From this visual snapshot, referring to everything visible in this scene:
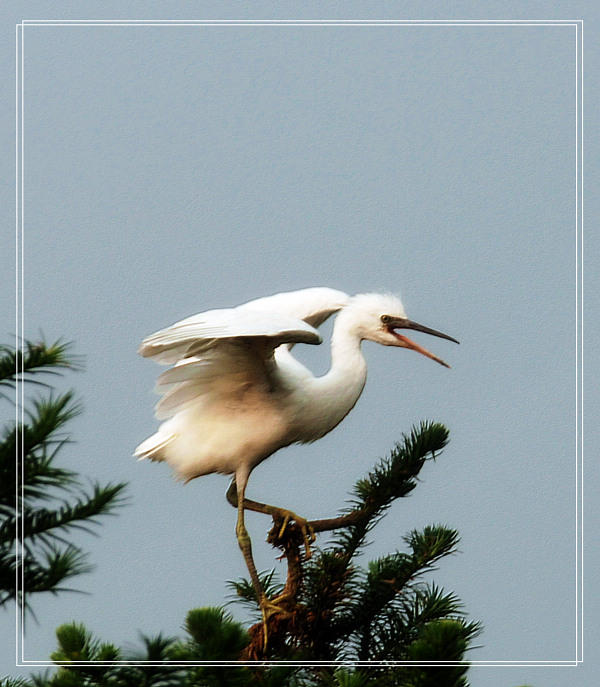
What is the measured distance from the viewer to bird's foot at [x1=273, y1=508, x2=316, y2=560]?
2174 mm

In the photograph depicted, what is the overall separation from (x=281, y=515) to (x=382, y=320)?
0.44 m

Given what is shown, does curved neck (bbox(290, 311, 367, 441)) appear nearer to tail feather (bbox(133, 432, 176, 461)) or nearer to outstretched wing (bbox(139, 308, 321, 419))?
outstretched wing (bbox(139, 308, 321, 419))

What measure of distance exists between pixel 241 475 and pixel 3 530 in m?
0.50

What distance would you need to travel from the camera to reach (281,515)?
221cm

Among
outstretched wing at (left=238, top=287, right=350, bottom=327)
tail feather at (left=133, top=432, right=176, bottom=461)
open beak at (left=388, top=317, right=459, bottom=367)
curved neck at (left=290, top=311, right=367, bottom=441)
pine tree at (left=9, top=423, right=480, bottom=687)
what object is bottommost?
pine tree at (left=9, top=423, right=480, bottom=687)

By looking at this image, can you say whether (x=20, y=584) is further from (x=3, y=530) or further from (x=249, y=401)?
(x=249, y=401)

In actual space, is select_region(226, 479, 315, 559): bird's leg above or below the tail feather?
below

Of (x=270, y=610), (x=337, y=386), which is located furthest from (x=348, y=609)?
(x=337, y=386)

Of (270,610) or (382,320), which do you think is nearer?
(270,610)

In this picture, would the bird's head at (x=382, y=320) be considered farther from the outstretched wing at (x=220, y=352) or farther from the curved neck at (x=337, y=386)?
the outstretched wing at (x=220, y=352)

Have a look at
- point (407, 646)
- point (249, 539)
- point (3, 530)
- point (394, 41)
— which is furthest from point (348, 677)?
point (394, 41)

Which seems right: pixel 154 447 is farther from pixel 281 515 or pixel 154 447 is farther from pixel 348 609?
pixel 348 609

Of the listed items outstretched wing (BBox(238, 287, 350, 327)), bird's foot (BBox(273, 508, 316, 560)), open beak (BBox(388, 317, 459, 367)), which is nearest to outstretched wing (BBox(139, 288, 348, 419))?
outstretched wing (BBox(238, 287, 350, 327))

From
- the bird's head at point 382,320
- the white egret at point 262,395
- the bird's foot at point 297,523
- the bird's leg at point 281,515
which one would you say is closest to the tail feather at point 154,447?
the white egret at point 262,395
